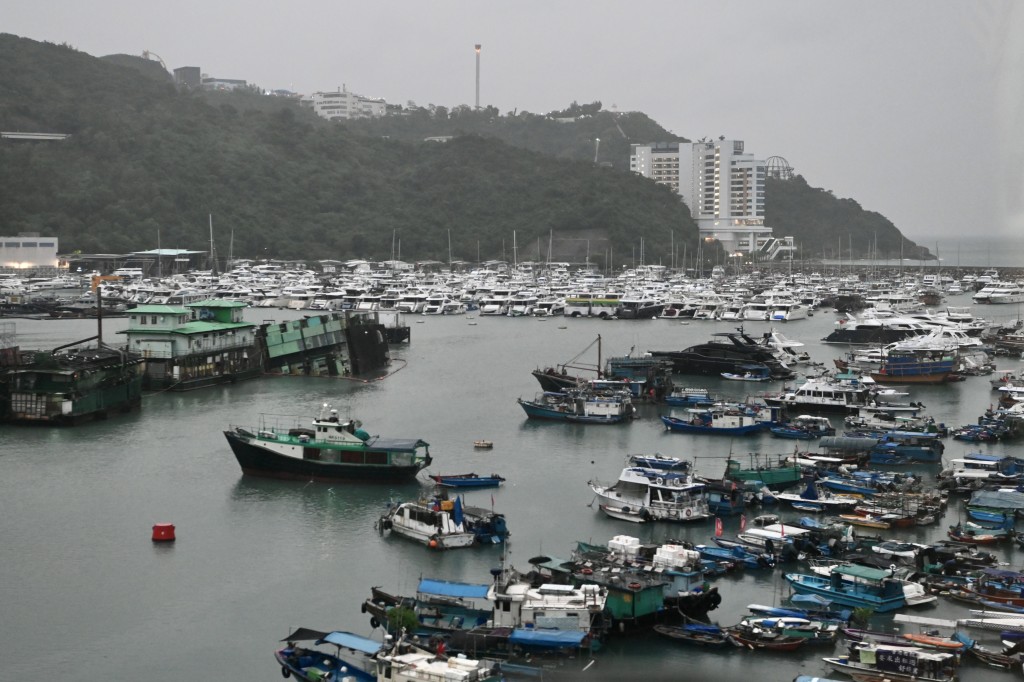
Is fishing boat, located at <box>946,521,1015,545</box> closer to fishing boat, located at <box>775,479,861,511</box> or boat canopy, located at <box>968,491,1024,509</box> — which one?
boat canopy, located at <box>968,491,1024,509</box>

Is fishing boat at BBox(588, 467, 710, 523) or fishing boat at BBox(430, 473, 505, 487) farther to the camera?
fishing boat at BBox(430, 473, 505, 487)

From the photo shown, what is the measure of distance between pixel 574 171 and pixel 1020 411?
52.8 m

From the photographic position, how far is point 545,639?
918cm

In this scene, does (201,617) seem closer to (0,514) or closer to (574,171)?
(0,514)

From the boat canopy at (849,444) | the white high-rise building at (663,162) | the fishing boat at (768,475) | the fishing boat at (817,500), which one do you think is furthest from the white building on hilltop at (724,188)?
the fishing boat at (817,500)

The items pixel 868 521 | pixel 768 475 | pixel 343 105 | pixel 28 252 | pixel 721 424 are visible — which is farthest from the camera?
pixel 343 105

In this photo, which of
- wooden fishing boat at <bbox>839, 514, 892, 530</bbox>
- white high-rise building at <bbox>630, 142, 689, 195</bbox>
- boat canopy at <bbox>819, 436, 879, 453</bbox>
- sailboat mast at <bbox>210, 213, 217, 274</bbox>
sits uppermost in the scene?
white high-rise building at <bbox>630, 142, 689, 195</bbox>

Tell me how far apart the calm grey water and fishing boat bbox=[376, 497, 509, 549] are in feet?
0.49

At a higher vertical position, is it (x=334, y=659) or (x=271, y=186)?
(x=271, y=186)

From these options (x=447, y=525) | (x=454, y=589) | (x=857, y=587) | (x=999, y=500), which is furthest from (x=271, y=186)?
(x=857, y=587)

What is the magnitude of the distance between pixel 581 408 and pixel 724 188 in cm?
6310

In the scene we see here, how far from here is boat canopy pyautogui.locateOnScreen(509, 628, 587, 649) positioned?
9164 millimetres

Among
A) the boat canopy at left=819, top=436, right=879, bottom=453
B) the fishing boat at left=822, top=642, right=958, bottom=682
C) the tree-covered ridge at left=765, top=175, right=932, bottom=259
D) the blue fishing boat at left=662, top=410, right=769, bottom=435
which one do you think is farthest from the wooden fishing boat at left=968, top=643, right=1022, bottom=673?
the tree-covered ridge at left=765, top=175, right=932, bottom=259

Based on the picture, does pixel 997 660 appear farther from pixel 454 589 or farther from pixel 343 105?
pixel 343 105
